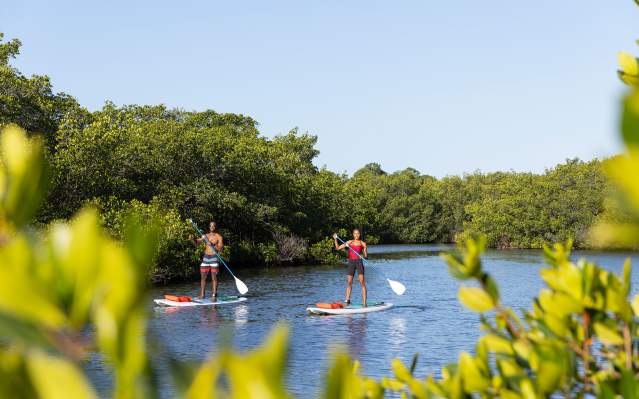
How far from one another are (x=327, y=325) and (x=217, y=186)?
61.2 ft

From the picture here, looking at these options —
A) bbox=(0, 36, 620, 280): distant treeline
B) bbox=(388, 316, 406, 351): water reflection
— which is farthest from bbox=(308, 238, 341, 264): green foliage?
bbox=(388, 316, 406, 351): water reflection

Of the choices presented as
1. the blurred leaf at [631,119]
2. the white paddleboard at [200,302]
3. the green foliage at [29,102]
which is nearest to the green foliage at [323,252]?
the green foliage at [29,102]

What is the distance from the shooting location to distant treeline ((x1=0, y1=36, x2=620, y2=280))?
2327cm

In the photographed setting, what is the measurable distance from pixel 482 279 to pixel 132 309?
33.1 inches

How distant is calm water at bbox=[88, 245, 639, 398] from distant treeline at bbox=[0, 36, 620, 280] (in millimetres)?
1898

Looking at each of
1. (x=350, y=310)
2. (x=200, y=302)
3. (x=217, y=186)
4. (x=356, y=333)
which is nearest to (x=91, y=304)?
(x=356, y=333)

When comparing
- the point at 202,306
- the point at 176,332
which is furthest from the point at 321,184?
the point at 176,332

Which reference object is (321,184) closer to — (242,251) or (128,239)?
(242,251)

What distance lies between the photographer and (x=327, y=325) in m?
13.1

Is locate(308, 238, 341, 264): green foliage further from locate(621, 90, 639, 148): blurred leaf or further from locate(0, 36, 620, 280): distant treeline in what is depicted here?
locate(621, 90, 639, 148): blurred leaf

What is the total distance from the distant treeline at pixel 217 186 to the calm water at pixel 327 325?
6.23ft

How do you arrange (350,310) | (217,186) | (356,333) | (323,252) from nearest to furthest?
(356,333) → (350,310) → (217,186) → (323,252)

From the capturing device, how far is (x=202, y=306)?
16328mm

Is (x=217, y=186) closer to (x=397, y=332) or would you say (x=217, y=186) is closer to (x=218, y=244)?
(x=218, y=244)
